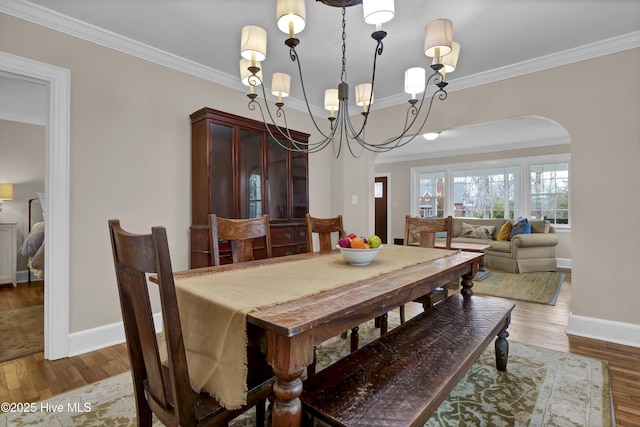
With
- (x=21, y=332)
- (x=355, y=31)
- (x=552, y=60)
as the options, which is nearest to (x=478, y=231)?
(x=552, y=60)

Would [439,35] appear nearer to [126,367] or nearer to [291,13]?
[291,13]

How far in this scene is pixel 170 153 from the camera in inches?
109

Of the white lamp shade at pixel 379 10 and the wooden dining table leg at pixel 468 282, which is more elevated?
the white lamp shade at pixel 379 10

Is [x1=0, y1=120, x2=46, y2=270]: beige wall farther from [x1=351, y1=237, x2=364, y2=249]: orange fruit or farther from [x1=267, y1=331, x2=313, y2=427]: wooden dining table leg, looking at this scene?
[x1=267, y1=331, x2=313, y2=427]: wooden dining table leg

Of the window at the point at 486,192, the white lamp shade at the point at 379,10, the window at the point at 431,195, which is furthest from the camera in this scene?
the window at the point at 431,195

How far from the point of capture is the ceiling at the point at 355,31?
2.06 metres

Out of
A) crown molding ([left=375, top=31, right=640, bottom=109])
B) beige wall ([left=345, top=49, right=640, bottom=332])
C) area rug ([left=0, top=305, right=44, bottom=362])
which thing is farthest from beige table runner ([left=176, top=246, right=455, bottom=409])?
crown molding ([left=375, top=31, right=640, bottom=109])

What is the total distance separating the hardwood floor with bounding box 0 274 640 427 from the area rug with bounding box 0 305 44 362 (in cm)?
17

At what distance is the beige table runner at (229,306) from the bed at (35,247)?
3.76 metres

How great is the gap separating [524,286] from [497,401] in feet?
10.3

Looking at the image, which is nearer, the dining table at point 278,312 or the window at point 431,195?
the dining table at point 278,312

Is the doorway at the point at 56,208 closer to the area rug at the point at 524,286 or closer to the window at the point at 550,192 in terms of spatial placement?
the area rug at the point at 524,286

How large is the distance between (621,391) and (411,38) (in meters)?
2.72

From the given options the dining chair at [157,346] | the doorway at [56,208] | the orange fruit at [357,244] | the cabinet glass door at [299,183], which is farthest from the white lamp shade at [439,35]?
the doorway at [56,208]
